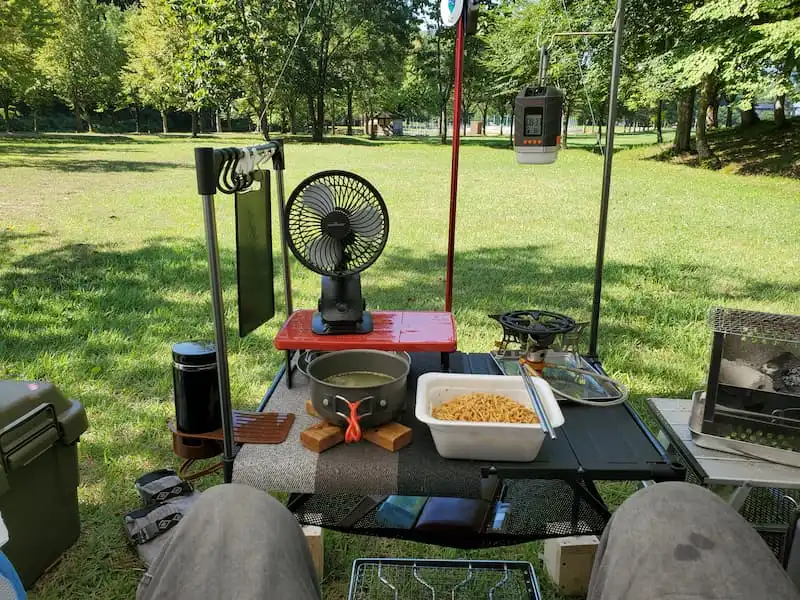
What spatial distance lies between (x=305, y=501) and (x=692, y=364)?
302cm

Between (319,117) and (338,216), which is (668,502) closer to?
(338,216)

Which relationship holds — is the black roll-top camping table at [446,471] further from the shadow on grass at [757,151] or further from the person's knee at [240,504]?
the shadow on grass at [757,151]

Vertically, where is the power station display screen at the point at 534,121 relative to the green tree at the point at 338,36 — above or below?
below

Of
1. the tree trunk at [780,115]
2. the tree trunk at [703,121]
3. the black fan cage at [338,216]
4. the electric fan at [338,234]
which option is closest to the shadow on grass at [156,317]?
the electric fan at [338,234]

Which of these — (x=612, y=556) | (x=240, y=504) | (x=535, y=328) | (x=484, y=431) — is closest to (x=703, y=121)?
(x=535, y=328)

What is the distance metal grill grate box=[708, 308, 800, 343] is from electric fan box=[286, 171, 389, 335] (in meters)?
1.11

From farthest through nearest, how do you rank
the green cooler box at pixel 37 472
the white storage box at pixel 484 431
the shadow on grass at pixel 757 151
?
the shadow on grass at pixel 757 151 → the green cooler box at pixel 37 472 → the white storage box at pixel 484 431

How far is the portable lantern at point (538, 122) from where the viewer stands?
2.44 meters

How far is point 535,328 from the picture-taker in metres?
2.23

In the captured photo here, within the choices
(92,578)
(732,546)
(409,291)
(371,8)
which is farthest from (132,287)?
(371,8)

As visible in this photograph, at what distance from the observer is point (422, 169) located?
17.2 m

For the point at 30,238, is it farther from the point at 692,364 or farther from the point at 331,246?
the point at 692,364

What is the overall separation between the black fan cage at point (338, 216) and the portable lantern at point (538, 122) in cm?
76

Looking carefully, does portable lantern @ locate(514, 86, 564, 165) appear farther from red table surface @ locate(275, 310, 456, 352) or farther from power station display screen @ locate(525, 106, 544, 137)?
red table surface @ locate(275, 310, 456, 352)
